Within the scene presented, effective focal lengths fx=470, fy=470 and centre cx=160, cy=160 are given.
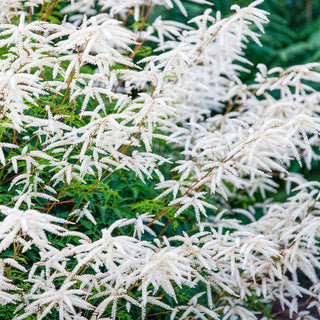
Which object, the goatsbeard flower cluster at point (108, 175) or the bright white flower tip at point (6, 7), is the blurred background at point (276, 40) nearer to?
the goatsbeard flower cluster at point (108, 175)

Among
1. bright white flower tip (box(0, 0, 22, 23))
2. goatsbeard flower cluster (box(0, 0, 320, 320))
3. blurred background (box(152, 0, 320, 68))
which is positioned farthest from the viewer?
blurred background (box(152, 0, 320, 68))

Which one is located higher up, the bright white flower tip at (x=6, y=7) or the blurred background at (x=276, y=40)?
the bright white flower tip at (x=6, y=7)

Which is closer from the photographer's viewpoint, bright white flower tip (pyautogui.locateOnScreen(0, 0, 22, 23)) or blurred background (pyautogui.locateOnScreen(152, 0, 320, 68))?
bright white flower tip (pyautogui.locateOnScreen(0, 0, 22, 23))

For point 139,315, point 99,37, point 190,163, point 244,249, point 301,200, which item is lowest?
point 139,315

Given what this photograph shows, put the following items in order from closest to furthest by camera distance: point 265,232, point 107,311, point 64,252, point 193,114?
point 64,252 < point 107,311 < point 265,232 < point 193,114

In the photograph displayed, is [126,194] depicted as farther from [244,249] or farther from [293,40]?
[293,40]

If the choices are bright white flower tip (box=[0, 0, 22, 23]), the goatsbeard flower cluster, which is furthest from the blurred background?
bright white flower tip (box=[0, 0, 22, 23])

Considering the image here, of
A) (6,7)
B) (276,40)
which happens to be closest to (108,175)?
(6,7)

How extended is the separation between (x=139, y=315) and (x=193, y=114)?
154 cm

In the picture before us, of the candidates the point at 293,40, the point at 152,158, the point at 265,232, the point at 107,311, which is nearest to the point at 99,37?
→ the point at 152,158

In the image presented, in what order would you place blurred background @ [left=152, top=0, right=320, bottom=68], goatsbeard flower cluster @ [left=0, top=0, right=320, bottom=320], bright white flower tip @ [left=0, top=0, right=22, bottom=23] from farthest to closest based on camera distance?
1. blurred background @ [left=152, top=0, right=320, bottom=68]
2. bright white flower tip @ [left=0, top=0, right=22, bottom=23]
3. goatsbeard flower cluster @ [left=0, top=0, right=320, bottom=320]

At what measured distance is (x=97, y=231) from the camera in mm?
2654

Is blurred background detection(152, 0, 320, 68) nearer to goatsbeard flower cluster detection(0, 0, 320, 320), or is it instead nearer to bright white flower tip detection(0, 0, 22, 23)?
goatsbeard flower cluster detection(0, 0, 320, 320)

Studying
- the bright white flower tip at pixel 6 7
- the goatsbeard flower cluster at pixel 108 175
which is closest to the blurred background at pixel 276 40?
the goatsbeard flower cluster at pixel 108 175
